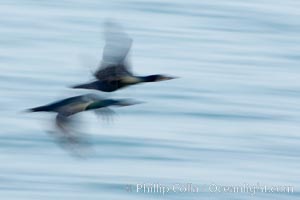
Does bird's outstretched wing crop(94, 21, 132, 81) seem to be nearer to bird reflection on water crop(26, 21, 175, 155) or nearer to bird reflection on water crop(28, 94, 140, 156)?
bird reflection on water crop(26, 21, 175, 155)

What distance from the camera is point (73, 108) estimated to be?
809 centimetres

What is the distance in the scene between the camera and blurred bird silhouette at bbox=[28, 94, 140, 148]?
7.96 metres

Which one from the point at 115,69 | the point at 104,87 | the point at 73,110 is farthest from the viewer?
the point at 115,69

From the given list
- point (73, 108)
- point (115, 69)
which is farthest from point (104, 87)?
point (73, 108)

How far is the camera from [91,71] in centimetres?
855

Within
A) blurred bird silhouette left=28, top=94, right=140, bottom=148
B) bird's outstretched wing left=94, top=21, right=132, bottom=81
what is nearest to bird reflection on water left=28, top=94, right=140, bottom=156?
blurred bird silhouette left=28, top=94, right=140, bottom=148

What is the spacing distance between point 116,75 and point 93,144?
3330 millimetres

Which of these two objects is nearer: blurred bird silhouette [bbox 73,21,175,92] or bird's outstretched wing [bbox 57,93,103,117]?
bird's outstretched wing [bbox 57,93,103,117]

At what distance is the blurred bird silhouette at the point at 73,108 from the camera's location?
7961 millimetres

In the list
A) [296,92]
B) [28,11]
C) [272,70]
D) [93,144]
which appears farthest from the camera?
[28,11]

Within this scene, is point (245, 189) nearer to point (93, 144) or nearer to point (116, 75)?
point (93, 144)

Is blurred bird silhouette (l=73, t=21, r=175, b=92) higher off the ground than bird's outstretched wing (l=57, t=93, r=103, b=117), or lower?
higher

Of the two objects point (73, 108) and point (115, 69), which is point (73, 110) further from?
point (115, 69)

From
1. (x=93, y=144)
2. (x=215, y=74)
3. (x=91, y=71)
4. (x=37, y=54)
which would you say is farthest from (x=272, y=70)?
(x=91, y=71)
